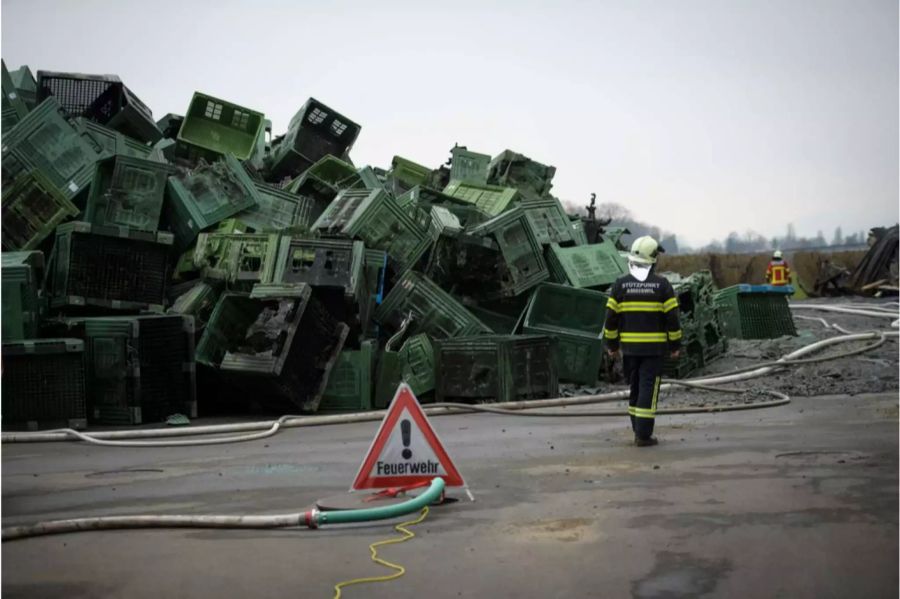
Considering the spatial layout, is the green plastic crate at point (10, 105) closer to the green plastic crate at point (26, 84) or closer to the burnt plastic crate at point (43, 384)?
the green plastic crate at point (26, 84)

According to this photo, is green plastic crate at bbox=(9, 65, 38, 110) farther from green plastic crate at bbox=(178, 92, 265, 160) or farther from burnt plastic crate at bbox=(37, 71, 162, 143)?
green plastic crate at bbox=(178, 92, 265, 160)

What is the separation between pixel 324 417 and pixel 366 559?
20.0 ft

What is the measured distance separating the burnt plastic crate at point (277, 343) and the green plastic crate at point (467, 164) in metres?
7.49

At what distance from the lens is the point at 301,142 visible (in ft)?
60.4

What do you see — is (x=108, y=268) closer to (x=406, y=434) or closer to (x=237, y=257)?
(x=237, y=257)

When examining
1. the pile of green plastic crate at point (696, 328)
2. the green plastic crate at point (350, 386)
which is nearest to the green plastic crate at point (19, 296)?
the green plastic crate at point (350, 386)

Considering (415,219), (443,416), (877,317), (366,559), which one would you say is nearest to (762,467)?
(366,559)

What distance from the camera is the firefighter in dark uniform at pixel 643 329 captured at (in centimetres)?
920

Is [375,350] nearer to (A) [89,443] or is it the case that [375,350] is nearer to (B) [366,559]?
(A) [89,443]

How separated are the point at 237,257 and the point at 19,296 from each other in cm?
258

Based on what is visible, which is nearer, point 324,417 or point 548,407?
point 324,417

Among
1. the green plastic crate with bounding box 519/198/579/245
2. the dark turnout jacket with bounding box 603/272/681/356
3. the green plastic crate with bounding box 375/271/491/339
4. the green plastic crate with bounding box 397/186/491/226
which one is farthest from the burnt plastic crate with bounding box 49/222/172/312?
the dark turnout jacket with bounding box 603/272/681/356

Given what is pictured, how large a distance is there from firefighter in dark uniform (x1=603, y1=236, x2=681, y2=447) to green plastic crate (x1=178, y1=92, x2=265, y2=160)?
31.2 ft

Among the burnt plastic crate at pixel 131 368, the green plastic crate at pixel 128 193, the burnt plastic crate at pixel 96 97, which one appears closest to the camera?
the burnt plastic crate at pixel 131 368
